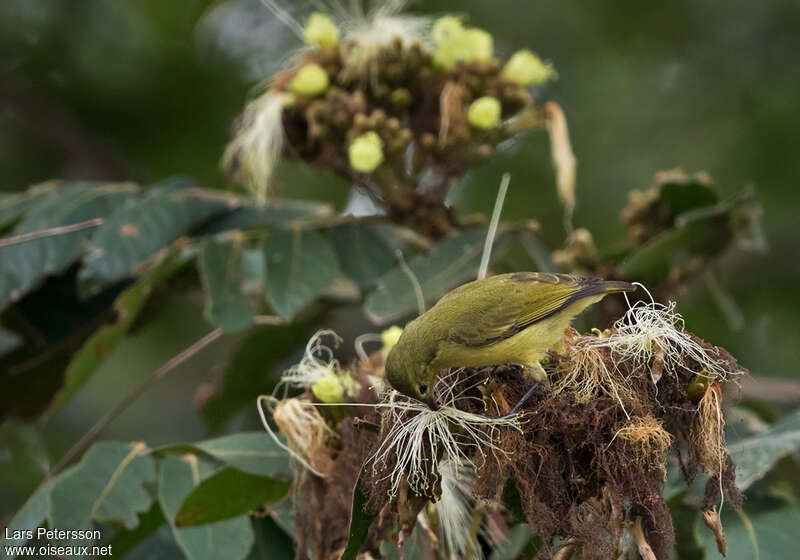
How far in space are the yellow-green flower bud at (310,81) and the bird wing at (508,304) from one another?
3.74 feet

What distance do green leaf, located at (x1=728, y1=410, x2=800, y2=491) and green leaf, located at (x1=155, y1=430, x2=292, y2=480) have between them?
1.32 meters

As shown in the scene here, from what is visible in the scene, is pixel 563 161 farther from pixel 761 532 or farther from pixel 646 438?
pixel 646 438

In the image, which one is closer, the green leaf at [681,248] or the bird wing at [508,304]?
the bird wing at [508,304]

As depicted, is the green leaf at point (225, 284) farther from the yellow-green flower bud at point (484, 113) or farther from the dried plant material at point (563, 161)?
the dried plant material at point (563, 161)

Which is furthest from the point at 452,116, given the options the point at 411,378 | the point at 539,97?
the point at 539,97

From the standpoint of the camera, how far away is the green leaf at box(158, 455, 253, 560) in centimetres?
276

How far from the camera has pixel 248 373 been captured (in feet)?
14.4

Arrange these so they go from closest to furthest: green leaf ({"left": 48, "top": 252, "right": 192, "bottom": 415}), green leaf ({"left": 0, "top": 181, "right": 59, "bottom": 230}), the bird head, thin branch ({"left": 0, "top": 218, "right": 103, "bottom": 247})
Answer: the bird head
green leaf ({"left": 48, "top": 252, "right": 192, "bottom": 415})
thin branch ({"left": 0, "top": 218, "right": 103, "bottom": 247})
green leaf ({"left": 0, "top": 181, "right": 59, "bottom": 230})

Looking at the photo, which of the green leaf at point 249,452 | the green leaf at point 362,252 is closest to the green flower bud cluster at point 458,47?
the green leaf at point 362,252

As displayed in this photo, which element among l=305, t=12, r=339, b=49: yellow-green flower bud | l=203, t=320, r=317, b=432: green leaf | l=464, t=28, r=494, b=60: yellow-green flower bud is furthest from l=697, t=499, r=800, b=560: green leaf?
l=305, t=12, r=339, b=49: yellow-green flower bud

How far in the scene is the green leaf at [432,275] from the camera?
3.27 meters

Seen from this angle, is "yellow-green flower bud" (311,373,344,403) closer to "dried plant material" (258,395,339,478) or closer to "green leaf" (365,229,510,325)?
"dried plant material" (258,395,339,478)

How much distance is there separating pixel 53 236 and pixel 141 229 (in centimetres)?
35

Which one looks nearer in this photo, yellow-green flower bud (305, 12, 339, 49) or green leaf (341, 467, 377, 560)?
green leaf (341, 467, 377, 560)
